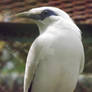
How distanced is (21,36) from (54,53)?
3.83ft

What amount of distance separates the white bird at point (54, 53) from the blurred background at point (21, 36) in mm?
985

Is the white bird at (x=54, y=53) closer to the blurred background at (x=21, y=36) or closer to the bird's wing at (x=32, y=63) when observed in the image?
the bird's wing at (x=32, y=63)

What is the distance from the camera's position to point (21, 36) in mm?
1857

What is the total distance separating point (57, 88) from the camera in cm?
73

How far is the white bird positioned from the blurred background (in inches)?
38.8

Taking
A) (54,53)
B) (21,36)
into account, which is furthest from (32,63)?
(21,36)

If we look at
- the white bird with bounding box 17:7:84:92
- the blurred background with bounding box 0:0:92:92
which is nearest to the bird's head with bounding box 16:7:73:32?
the white bird with bounding box 17:7:84:92

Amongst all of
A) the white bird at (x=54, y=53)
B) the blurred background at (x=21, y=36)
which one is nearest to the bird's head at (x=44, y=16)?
the white bird at (x=54, y=53)

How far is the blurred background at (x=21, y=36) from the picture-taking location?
1.74 meters

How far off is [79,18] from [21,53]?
0.38 metres

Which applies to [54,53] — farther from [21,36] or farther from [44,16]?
[21,36]

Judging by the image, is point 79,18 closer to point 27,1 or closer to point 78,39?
point 27,1

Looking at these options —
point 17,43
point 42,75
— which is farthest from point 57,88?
point 17,43

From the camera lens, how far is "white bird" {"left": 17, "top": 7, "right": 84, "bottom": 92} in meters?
0.71
